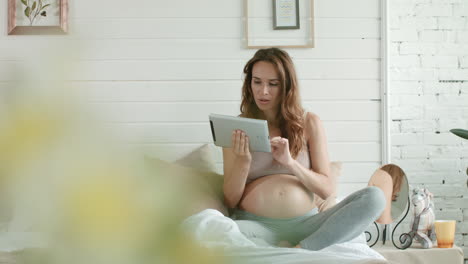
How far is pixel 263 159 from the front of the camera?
3006 mm

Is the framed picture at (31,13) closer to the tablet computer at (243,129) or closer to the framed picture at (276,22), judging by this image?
the framed picture at (276,22)

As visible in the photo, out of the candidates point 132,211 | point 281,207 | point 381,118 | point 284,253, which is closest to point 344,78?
point 381,118

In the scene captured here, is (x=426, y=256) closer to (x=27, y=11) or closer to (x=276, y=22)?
(x=276, y=22)

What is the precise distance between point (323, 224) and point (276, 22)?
4.17 feet

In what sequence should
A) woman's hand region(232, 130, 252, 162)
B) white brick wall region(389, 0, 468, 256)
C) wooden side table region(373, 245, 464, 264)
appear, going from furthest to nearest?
white brick wall region(389, 0, 468, 256) < wooden side table region(373, 245, 464, 264) < woman's hand region(232, 130, 252, 162)

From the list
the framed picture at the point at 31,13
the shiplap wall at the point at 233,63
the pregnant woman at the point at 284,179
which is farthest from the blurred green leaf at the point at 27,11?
the pregnant woman at the point at 284,179

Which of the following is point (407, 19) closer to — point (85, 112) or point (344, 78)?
point (344, 78)

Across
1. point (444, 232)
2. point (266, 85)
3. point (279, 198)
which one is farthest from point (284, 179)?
point (444, 232)

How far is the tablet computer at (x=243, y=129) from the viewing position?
8.86 feet

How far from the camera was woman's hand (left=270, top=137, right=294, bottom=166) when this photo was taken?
280 centimetres

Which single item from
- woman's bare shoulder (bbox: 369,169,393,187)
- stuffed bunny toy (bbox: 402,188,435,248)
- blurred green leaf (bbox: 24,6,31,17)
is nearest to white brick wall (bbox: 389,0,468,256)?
woman's bare shoulder (bbox: 369,169,393,187)

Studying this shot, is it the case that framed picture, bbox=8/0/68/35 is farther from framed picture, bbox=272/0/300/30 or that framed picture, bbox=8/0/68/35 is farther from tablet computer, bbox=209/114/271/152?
tablet computer, bbox=209/114/271/152

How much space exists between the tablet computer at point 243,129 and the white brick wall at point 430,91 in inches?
47.8

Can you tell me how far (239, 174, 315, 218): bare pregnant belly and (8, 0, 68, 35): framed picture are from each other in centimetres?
146
